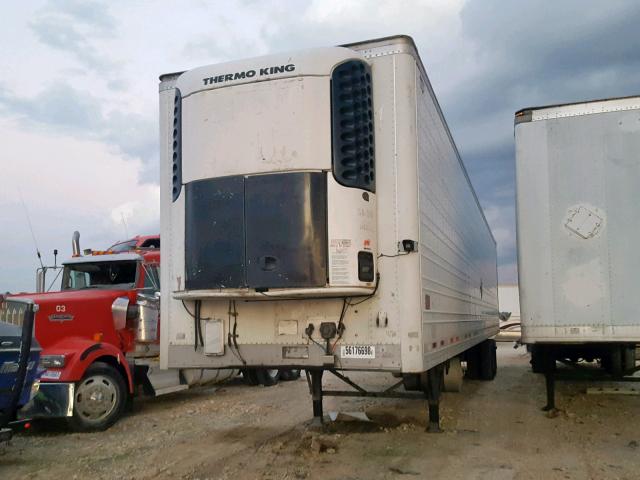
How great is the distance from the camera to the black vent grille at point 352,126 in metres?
5.63

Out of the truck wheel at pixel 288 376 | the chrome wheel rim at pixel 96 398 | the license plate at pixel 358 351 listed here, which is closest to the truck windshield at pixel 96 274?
the chrome wheel rim at pixel 96 398

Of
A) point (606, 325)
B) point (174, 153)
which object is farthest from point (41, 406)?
point (606, 325)

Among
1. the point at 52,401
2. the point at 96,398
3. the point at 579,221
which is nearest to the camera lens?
the point at 579,221

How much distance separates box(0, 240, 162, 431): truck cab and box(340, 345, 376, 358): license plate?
3.69 m

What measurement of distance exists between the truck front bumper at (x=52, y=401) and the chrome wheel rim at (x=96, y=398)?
213mm

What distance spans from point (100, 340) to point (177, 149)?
3524mm

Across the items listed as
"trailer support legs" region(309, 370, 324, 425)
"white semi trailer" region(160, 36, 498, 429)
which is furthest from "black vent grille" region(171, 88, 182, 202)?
"trailer support legs" region(309, 370, 324, 425)

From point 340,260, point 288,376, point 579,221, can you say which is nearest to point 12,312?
point 340,260

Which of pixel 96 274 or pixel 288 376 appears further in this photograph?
pixel 288 376

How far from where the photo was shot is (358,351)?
5.67m

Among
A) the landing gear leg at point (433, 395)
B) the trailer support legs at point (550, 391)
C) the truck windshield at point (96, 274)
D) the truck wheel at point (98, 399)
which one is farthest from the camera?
the truck windshield at point (96, 274)

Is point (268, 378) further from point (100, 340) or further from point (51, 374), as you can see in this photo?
point (51, 374)

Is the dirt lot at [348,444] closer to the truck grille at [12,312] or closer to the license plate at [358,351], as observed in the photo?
the license plate at [358,351]

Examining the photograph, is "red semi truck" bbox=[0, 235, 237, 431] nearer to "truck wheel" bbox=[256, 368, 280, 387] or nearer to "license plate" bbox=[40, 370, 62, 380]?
"license plate" bbox=[40, 370, 62, 380]
